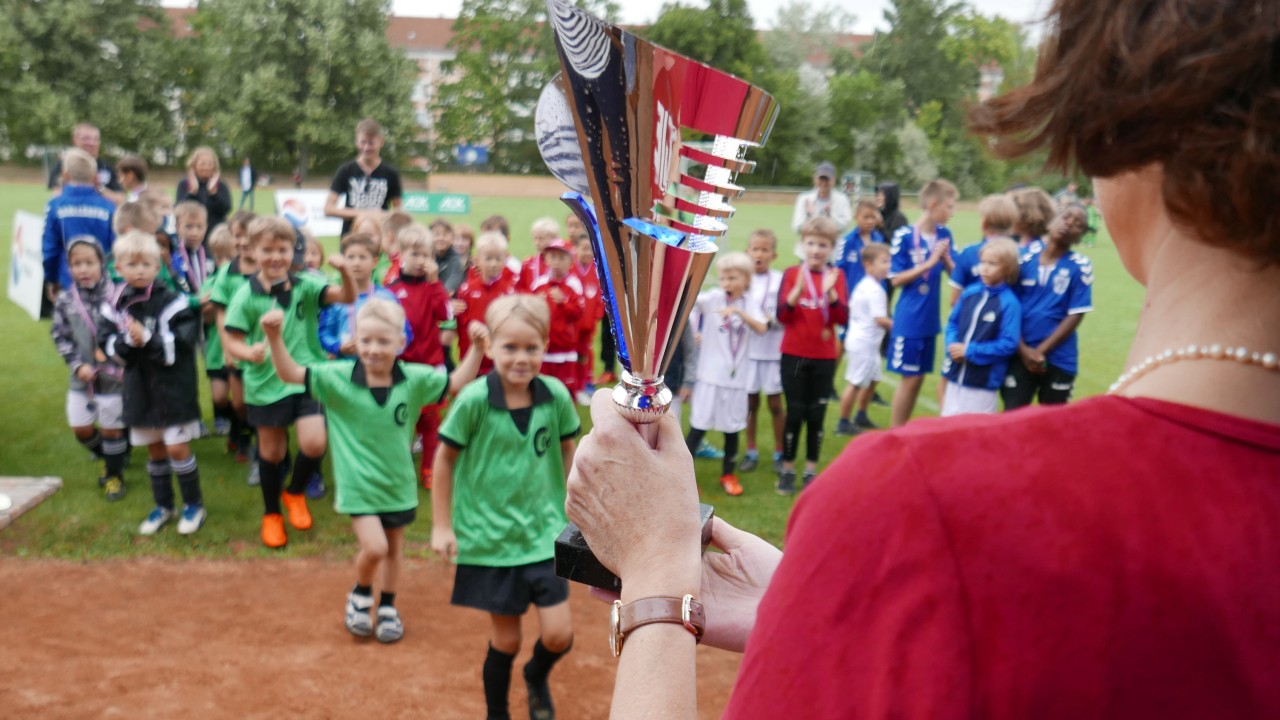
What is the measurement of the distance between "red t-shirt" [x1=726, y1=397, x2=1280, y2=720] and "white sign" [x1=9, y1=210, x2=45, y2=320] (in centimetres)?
784

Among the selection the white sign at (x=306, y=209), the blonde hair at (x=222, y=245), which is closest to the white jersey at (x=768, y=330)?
the blonde hair at (x=222, y=245)

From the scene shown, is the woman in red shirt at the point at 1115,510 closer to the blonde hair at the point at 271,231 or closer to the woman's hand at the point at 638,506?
the woman's hand at the point at 638,506

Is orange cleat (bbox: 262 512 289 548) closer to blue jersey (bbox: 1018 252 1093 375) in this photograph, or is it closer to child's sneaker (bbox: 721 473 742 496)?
child's sneaker (bbox: 721 473 742 496)

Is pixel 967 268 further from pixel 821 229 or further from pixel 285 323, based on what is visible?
pixel 285 323

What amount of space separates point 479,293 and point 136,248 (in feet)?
8.44

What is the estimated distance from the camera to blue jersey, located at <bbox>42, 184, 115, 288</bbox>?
6891 mm

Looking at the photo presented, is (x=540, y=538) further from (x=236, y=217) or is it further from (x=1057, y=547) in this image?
(x=236, y=217)

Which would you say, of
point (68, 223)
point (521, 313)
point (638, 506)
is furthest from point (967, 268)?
point (68, 223)

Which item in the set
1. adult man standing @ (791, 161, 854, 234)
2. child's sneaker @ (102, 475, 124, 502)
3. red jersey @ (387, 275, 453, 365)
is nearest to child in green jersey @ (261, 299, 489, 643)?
red jersey @ (387, 275, 453, 365)

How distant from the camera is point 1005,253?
587 cm

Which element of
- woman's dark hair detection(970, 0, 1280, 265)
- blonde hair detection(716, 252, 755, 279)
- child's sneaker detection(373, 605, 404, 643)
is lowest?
child's sneaker detection(373, 605, 404, 643)

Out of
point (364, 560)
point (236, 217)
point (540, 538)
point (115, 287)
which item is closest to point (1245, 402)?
point (540, 538)

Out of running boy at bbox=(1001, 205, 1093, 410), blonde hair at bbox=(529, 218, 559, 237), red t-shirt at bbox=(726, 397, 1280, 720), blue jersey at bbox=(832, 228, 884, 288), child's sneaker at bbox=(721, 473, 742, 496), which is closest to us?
red t-shirt at bbox=(726, 397, 1280, 720)

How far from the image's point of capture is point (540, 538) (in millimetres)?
3779
